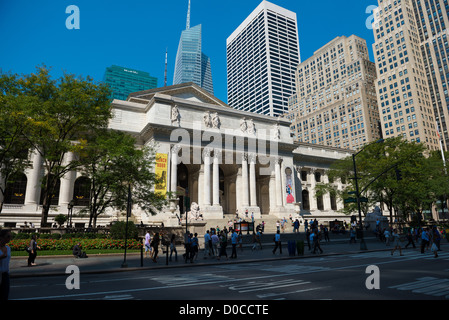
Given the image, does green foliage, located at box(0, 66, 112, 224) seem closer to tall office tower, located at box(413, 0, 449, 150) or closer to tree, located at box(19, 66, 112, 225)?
tree, located at box(19, 66, 112, 225)

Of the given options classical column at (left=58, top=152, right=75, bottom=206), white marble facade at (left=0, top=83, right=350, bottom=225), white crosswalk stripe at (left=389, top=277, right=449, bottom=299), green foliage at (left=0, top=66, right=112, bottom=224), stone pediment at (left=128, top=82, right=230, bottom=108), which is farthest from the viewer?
stone pediment at (left=128, top=82, right=230, bottom=108)

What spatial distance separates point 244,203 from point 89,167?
2480cm

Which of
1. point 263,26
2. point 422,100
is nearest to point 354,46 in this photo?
A: point 422,100

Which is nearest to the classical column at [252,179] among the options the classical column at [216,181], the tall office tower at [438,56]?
the classical column at [216,181]

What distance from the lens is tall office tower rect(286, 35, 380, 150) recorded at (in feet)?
334

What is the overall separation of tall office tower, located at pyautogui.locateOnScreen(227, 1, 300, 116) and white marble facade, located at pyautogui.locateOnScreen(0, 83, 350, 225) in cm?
11212

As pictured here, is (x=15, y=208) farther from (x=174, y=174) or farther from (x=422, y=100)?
(x=422, y=100)

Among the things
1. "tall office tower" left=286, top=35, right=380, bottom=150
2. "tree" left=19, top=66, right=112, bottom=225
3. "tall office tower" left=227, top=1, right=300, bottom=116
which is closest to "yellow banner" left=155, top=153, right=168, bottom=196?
"tree" left=19, top=66, right=112, bottom=225

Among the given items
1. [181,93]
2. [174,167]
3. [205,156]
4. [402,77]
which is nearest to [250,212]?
[205,156]

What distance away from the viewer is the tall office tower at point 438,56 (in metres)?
96.9

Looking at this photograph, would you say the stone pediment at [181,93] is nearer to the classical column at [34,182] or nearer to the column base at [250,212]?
the classical column at [34,182]

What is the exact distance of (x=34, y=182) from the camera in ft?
126

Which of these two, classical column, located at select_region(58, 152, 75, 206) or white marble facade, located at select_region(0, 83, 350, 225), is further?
white marble facade, located at select_region(0, 83, 350, 225)

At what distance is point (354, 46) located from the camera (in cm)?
11506
